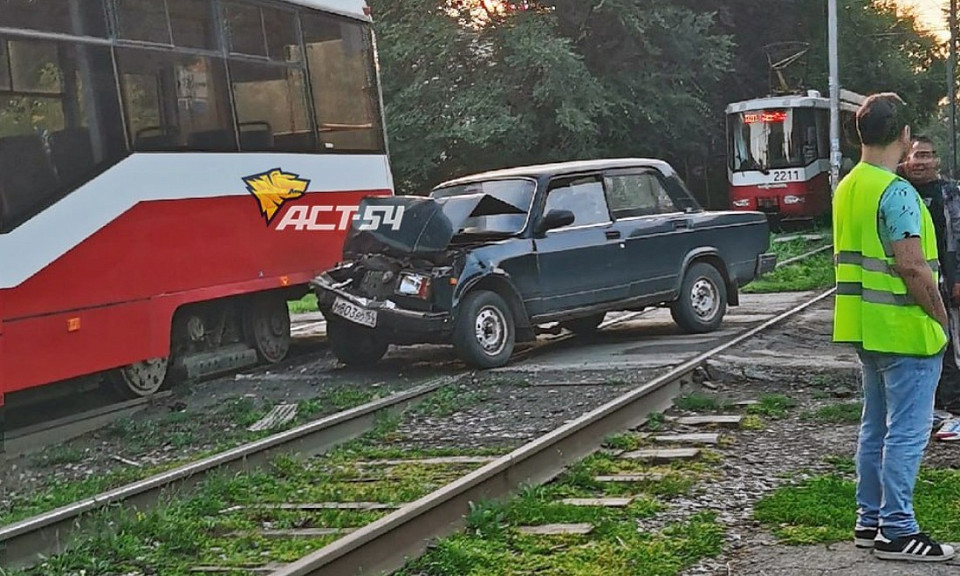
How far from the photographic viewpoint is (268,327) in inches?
508

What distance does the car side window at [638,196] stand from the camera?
41.4ft

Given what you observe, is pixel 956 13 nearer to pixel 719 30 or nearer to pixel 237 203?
pixel 719 30

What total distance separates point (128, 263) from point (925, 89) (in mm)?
43568

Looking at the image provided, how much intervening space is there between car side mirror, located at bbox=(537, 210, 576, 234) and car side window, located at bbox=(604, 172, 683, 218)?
904 millimetres

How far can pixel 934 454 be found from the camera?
23.5 ft

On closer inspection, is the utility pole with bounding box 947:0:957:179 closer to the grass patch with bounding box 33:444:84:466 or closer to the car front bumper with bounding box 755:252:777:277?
the car front bumper with bounding box 755:252:777:277

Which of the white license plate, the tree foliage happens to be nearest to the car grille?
the white license plate

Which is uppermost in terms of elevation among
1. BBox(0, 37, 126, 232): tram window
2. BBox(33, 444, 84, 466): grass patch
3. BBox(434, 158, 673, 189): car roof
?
BBox(0, 37, 126, 232): tram window

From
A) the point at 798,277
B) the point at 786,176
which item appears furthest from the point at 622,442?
the point at 786,176

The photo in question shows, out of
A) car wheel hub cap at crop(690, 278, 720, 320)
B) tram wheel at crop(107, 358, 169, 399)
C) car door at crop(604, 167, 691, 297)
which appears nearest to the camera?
tram wheel at crop(107, 358, 169, 399)

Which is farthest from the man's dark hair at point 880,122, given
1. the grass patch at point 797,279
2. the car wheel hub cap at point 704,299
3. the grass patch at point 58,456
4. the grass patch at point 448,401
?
the grass patch at point 797,279

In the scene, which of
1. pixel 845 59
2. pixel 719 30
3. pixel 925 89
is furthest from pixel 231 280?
pixel 925 89

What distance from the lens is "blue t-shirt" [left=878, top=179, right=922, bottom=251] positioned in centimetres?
507

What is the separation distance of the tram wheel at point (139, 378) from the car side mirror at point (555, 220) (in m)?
3.61
